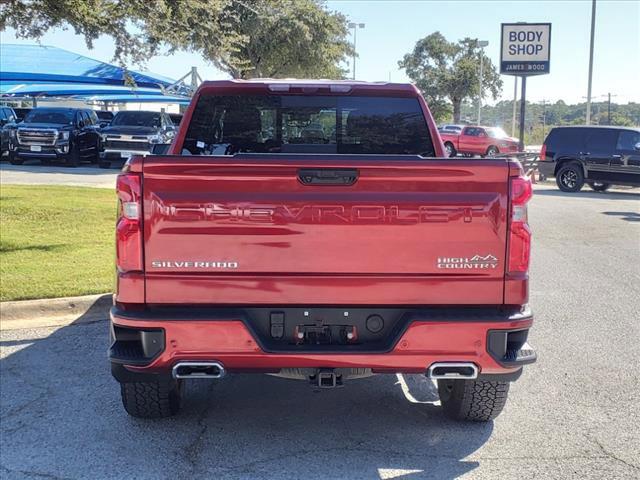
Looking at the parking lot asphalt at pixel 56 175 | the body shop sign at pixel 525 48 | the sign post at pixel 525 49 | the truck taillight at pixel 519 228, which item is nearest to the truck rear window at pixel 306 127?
the truck taillight at pixel 519 228

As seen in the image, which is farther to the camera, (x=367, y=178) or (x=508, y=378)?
(x=508, y=378)

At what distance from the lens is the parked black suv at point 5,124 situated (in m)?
26.9

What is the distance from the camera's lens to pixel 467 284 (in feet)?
12.4

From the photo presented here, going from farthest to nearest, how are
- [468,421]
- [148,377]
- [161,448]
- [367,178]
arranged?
1. [468,421]
2. [161,448]
3. [148,377]
4. [367,178]

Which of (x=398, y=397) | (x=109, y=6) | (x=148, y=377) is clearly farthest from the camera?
(x=109, y=6)

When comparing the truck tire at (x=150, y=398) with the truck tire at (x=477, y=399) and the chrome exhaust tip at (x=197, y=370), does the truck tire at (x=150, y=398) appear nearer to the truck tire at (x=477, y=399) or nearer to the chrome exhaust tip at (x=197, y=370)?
the chrome exhaust tip at (x=197, y=370)

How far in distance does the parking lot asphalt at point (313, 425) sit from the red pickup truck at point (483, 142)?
29.1 meters

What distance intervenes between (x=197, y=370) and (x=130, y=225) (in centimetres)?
83

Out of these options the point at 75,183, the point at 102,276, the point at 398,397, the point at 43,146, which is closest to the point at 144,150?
the point at 43,146

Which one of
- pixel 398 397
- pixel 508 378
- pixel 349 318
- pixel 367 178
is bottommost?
pixel 398 397

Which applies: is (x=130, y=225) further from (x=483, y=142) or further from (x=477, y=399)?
(x=483, y=142)

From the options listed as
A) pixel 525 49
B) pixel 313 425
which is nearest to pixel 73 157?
pixel 525 49

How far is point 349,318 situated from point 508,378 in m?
0.95

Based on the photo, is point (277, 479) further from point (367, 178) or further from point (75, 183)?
point (75, 183)
